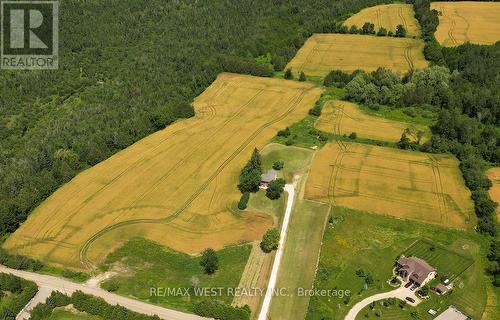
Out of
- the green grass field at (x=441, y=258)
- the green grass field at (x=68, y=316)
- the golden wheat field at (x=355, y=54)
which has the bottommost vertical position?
the green grass field at (x=68, y=316)

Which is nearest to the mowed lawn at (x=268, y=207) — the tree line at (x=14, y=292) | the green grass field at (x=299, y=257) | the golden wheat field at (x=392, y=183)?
the green grass field at (x=299, y=257)

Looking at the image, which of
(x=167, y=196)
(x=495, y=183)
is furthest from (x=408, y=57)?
(x=167, y=196)

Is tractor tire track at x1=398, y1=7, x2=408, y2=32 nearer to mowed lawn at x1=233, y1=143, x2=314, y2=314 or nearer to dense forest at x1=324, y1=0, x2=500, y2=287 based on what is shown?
dense forest at x1=324, y1=0, x2=500, y2=287

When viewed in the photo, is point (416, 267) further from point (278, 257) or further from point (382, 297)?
point (278, 257)

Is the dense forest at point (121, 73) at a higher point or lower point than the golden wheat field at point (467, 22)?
lower

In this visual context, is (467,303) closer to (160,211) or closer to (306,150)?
(306,150)

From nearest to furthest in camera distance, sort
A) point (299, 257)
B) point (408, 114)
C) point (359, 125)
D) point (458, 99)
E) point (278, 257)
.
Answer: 1. point (299, 257)
2. point (278, 257)
3. point (359, 125)
4. point (458, 99)
5. point (408, 114)

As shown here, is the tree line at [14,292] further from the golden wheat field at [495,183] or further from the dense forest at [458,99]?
the golden wheat field at [495,183]
